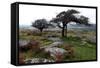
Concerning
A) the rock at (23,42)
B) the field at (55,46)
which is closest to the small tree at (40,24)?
the field at (55,46)

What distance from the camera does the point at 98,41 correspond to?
8.82ft

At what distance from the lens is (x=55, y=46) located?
97.0 inches

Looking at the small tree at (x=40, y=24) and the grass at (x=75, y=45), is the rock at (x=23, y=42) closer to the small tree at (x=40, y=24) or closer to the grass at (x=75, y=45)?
the grass at (x=75, y=45)

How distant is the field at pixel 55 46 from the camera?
2346 millimetres

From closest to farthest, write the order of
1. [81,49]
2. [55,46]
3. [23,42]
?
[23,42] < [55,46] < [81,49]

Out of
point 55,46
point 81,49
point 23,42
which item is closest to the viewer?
point 23,42

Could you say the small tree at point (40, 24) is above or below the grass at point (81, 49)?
above

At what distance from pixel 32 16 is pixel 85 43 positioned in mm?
609

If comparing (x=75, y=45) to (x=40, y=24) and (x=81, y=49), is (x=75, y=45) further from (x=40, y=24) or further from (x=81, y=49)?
(x=40, y=24)

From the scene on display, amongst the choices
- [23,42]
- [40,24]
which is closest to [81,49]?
[40,24]

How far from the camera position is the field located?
2.35 metres

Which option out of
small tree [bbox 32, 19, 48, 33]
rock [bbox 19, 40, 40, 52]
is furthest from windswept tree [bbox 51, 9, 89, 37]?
rock [bbox 19, 40, 40, 52]
